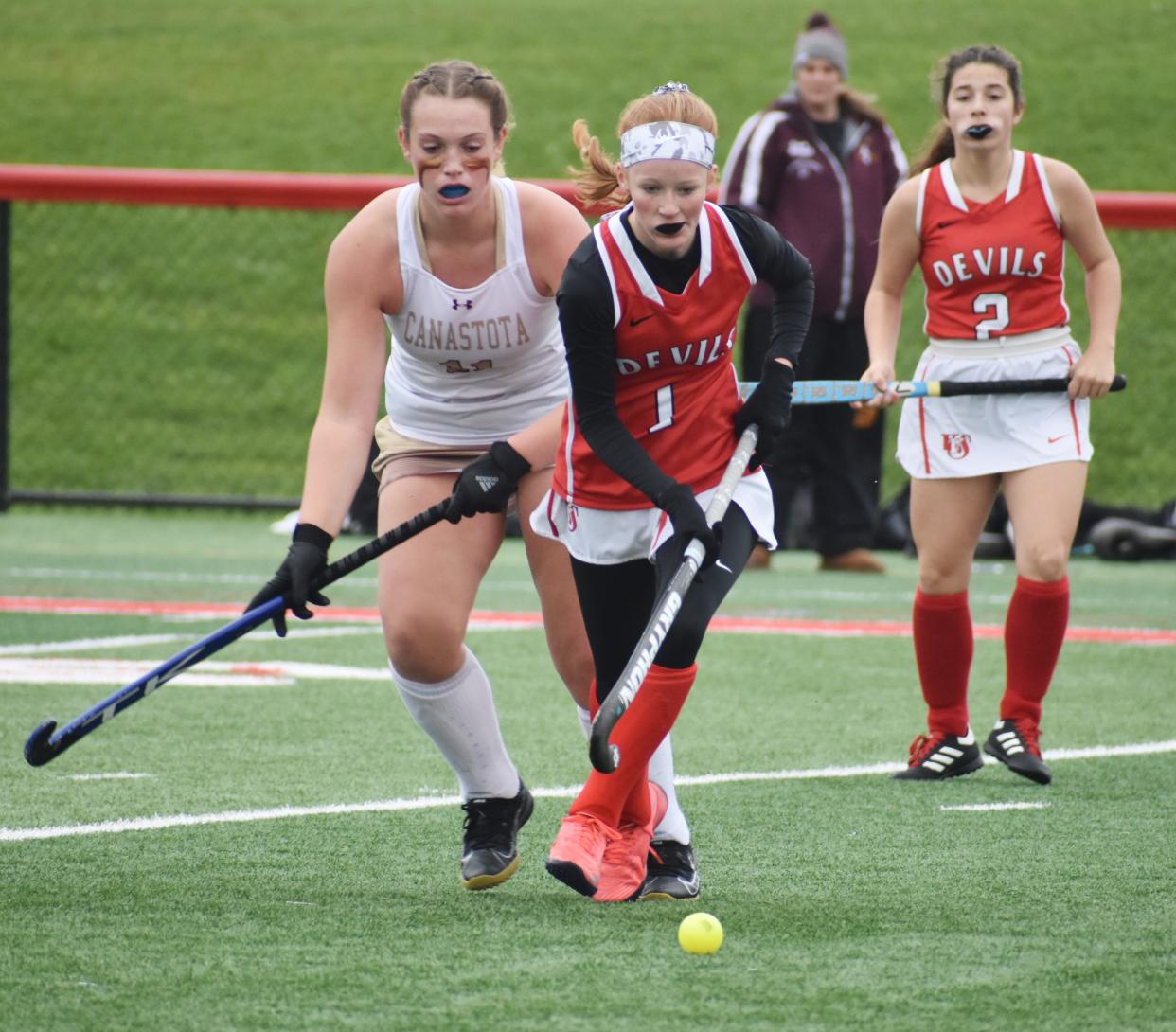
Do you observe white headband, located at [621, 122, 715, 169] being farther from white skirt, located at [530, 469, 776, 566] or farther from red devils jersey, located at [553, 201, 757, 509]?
white skirt, located at [530, 469, 776, 566]

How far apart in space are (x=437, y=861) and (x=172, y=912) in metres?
0.70

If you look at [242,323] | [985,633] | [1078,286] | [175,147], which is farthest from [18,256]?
[985,633]

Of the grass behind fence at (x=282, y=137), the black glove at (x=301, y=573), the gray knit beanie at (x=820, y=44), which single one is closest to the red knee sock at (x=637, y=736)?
the black glove at (x=301, y=573)

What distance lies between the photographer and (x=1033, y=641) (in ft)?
18.1

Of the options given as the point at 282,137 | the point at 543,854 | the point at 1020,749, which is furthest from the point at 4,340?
the point at 282,137

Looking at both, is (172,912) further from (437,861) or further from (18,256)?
(18,256)

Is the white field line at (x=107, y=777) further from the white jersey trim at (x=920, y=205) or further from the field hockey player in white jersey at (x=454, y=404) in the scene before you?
the white jersey trim at (x=920, y=205)

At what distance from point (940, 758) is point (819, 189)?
5.01 metres

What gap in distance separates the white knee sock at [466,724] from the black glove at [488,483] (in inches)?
14.3

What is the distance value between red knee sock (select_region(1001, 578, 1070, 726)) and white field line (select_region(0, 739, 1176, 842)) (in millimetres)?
233

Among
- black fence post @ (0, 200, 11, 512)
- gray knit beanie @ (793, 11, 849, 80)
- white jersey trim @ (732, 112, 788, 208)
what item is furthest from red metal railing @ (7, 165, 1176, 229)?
gray knit beanie @ (793, 11, 849, 80)

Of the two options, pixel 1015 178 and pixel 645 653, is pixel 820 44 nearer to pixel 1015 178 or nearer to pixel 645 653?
pixel 1015 178

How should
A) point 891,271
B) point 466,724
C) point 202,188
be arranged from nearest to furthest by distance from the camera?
point 466,724, point 891,271, point 202,188

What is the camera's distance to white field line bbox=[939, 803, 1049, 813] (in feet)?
16.1
